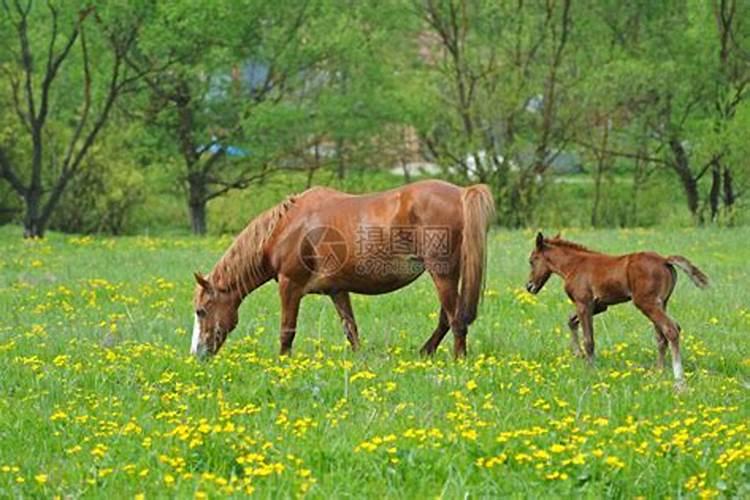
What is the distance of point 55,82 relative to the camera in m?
34.9

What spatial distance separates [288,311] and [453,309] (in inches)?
57.6

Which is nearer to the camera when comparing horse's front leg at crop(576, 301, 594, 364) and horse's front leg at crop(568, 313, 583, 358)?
horse's front leg at crop(576, 301, 594, 364)

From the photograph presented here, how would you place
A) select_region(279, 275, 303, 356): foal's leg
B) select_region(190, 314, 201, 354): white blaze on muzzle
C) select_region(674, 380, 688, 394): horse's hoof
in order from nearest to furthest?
select_region(674, 380, 688, 394): horse's hoof < select_region(190, 314, 201, 354): white blaze on muzzle < select_region(279, 275, 303, 356): foal's leg

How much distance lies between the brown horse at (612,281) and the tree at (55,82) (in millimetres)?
19223

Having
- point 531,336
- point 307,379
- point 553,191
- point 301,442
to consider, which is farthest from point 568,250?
point 553,191

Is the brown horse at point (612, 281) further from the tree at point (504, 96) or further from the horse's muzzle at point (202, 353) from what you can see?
the tree at point (504, 96)

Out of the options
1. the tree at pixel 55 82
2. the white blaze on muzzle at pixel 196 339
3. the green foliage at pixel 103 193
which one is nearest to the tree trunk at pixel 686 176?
the green foliage at pixel 103 193

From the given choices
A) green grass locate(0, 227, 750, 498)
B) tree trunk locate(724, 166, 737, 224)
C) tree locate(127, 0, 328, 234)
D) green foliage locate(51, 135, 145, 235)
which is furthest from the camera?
tree trunk locate(724, 166, 737, 224)

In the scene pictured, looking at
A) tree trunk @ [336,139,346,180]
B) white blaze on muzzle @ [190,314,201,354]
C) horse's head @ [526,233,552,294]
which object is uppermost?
tree trunk @ [336,139,346,180]

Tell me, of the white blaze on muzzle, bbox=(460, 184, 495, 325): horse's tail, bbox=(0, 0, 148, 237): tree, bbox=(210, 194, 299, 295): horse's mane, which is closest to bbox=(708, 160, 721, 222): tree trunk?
bbox=(0, 0, 148, 237): tree

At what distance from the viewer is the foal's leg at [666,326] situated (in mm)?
9312

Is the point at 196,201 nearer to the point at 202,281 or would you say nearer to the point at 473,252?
the point at 202,281

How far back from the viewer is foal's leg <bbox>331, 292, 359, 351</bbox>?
35.4ft

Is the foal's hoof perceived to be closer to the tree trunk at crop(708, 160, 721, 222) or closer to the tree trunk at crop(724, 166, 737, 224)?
the tree trunk at crop(724, 166, 737, 224)
